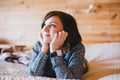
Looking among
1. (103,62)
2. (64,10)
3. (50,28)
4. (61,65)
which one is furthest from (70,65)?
(64,10)

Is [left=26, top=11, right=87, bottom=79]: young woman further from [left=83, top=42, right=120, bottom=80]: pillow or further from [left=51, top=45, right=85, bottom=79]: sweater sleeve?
[left=83, top=42, right=120, bottom=80]: pillow

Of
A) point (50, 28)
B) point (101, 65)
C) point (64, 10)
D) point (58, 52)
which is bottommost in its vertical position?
point (101, 65)

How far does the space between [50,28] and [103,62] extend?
487mm

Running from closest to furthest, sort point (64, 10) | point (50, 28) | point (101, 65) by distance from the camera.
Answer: point (50, 28), point (101, 65), point (64, 10)

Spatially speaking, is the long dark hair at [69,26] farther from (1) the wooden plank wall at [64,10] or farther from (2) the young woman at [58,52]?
(1) the wooden plank wall at [64,10]

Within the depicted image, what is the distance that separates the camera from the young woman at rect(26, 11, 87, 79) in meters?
1.04

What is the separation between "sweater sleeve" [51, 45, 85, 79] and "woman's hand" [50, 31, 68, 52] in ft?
0.22

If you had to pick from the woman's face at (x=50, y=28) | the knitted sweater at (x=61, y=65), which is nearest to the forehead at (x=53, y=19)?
the woman's face at (x=50, y=28)

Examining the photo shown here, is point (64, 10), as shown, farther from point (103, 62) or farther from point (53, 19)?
point (53, 19)

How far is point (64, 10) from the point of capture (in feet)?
8.61

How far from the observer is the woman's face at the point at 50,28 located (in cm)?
114

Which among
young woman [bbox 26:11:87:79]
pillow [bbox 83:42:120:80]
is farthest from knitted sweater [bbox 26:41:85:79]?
pillow [bbox 83:42:120:80]

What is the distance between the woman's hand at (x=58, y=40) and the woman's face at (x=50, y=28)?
4 cm

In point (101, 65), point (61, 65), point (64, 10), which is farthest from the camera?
point (64, 10)
